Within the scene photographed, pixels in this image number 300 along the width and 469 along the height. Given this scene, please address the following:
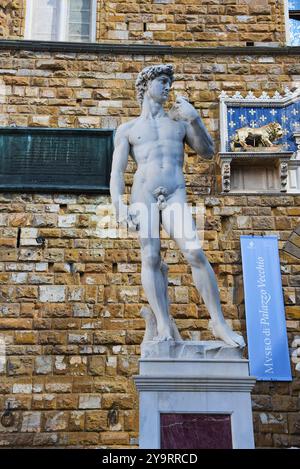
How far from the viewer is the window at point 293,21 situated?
8.34 meters

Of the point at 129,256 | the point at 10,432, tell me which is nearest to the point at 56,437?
the point at 10,432

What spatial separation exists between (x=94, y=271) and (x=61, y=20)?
3.51 meters

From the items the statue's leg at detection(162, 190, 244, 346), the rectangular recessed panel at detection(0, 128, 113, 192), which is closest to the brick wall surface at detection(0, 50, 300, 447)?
the rectangular recessed panel at detection(0, 128, 113, 192)

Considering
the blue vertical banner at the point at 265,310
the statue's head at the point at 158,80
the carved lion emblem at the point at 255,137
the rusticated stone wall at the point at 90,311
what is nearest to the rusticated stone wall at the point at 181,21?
the carved lion emblem at the point at 255,137

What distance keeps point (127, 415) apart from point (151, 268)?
2.47 metres

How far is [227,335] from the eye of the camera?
4402mm

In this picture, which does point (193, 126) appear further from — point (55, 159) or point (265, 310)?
point (55, 159)

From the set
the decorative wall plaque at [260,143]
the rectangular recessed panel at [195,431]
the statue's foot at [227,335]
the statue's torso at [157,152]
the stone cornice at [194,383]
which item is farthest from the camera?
the decorative wall plaque at [260,143]

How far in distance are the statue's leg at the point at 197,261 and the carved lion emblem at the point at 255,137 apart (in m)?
3.03

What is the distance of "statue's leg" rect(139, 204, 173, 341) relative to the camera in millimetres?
4473

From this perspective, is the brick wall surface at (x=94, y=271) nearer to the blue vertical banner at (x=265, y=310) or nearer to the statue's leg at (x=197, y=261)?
the blue vertical banner at (x=265, y=310)

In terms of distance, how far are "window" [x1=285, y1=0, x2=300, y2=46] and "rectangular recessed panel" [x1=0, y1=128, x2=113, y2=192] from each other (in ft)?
8.94

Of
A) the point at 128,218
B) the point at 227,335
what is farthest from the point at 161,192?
the point at 227,335

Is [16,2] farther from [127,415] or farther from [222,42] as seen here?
[127,415]
